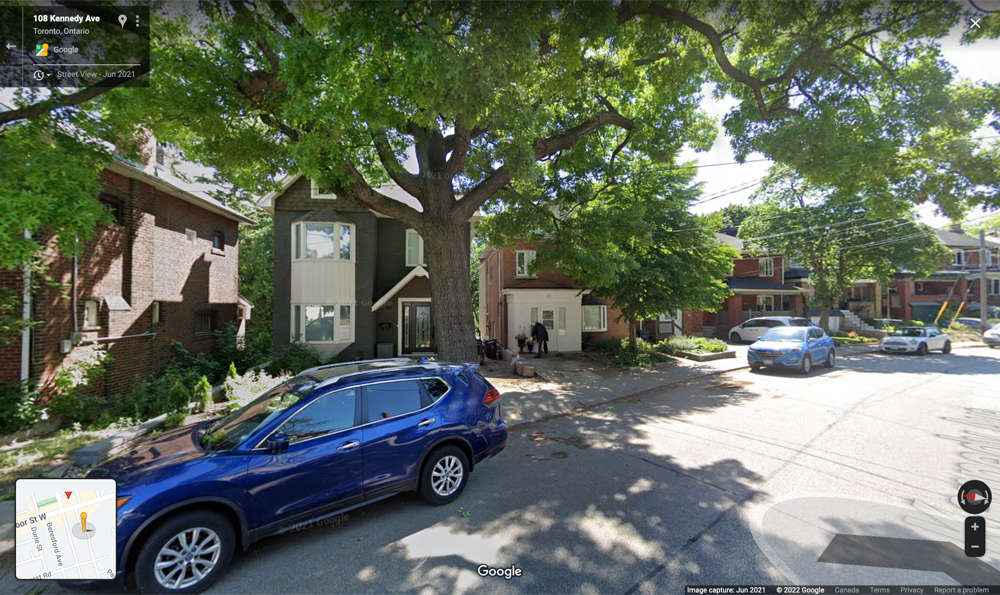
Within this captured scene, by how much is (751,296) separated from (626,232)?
70.8 feet

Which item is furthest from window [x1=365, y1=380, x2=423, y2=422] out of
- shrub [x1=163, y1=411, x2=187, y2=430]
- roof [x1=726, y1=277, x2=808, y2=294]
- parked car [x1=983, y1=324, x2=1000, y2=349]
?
parked car [x1=983, y1=324, x2=1000, y2=349]

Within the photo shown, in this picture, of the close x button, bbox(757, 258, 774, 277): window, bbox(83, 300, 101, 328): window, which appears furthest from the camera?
bbox(757, 258, 774, 277): window

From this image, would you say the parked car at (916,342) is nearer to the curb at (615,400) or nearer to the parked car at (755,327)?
the parked car at (755,327)

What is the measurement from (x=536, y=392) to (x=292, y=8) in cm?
965

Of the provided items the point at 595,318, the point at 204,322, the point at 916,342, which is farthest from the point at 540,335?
the point at 916,342

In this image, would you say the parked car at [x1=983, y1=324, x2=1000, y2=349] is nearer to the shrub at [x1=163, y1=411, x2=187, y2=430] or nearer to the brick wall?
the shrub at [x1=163, y1=411, x2=187, y2=430]

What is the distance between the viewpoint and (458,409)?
15.1ft

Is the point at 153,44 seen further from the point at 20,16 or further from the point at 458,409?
the point at 458,409

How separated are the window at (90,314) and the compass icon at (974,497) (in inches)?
601

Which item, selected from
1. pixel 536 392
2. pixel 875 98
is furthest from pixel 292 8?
pixel 875 98

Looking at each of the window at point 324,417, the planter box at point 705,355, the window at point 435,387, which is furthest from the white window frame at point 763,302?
the window at point 324,417

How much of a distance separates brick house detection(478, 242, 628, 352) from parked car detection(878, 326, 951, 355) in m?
12.9

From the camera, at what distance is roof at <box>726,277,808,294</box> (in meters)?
25.5

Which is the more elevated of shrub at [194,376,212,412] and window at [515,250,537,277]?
window at [515,250,537,277]
